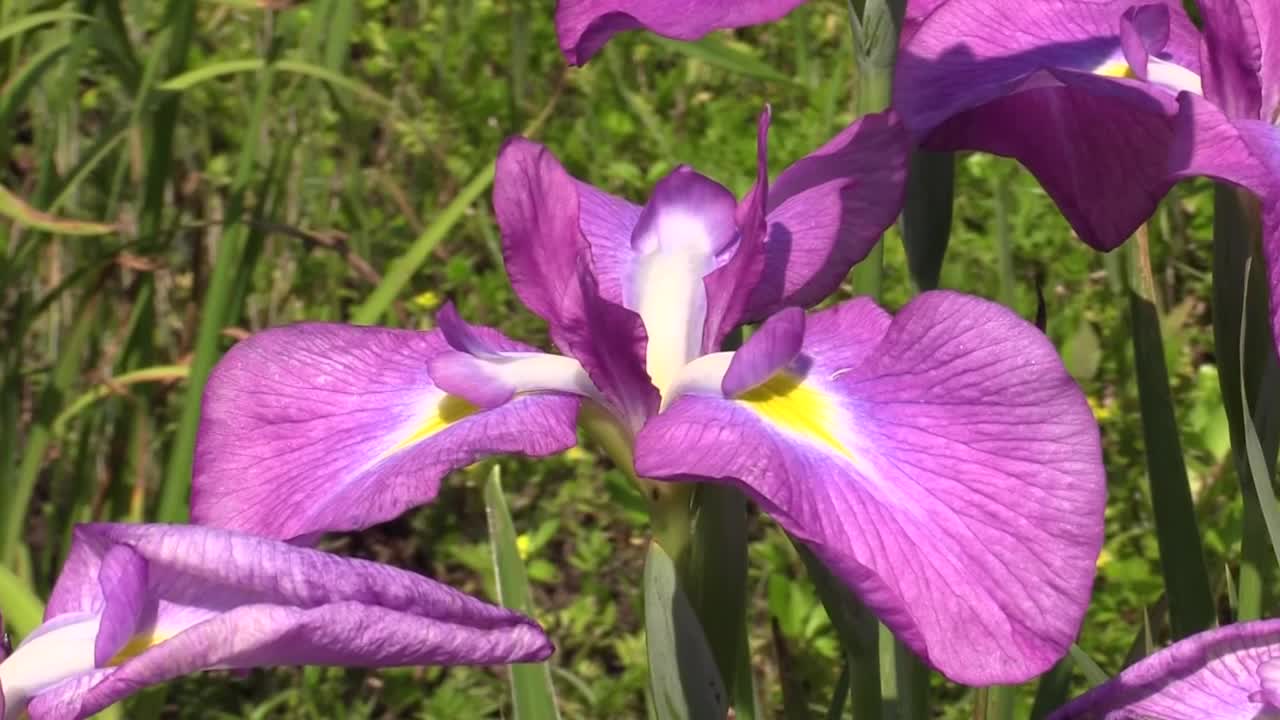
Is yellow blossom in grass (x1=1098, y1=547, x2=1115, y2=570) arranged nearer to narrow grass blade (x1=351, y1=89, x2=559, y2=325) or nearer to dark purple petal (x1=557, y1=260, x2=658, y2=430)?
narrow grass blade (x1=351, y1=89, x2=559, y2=325)

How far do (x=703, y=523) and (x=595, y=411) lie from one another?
0.06 m

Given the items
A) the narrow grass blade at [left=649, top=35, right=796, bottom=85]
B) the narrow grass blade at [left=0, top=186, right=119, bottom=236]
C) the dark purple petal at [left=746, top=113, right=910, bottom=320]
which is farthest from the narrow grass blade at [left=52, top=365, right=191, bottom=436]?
the dark purple petal at [left=746, top=113, right=910, bottom=320]

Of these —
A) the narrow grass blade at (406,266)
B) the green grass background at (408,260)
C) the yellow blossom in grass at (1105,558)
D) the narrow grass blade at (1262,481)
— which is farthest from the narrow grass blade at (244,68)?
the narrow grass blade at (1262,481)

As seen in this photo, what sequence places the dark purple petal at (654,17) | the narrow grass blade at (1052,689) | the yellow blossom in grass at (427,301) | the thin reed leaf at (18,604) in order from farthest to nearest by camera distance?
the yellow blossom in grass at (427,301) < the thin reed leaf at (18,604) < the narrow grass blade at (1052,689) < the dark purple petal at (654,17)

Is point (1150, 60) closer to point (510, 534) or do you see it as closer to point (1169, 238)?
point (510, 534)

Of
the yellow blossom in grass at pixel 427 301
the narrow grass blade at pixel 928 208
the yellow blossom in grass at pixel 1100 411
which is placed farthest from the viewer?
the yellow blossom in grass at pixel 427 301

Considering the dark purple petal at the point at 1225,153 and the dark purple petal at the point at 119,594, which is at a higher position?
the dark purple petal at the point at 1225,153

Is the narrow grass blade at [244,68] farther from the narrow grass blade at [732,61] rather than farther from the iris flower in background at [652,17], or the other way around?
the iris flower in background at [652,17]

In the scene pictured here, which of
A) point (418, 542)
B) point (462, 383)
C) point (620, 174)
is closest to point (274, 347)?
point (462, 383)

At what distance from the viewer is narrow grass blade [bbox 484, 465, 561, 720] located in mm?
841

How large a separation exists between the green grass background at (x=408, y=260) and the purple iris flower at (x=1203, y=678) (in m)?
0.35

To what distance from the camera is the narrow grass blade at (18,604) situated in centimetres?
97

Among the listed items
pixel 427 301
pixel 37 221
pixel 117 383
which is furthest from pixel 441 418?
pixel 427 301

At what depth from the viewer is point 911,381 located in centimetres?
56
